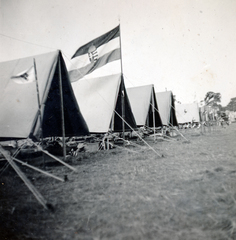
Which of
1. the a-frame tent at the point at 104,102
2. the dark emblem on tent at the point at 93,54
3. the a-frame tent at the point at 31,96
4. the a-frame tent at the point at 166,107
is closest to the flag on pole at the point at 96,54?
the dark emblem on tent at the point at 93,54

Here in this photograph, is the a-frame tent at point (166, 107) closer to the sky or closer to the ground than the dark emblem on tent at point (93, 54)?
closer to the ground

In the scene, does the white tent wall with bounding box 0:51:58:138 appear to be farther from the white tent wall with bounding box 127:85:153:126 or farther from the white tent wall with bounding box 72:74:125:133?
the white tent wall with bounding box 127:85:153:126

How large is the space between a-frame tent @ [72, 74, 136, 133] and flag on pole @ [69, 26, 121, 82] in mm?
1159

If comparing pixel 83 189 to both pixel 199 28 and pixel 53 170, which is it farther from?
pixel 199 28

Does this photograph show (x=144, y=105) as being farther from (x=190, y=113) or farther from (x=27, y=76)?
(x=190, y=113)

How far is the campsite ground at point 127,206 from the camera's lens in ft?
5.74

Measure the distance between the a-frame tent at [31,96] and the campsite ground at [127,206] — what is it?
108 cm

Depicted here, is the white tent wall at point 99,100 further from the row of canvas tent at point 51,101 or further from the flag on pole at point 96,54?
the flag on pole at point 96,54

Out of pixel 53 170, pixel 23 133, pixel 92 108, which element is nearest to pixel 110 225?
pixel 53 170

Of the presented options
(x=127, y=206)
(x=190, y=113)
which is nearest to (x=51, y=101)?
(x=127, y=206)

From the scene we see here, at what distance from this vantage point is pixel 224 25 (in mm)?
3127

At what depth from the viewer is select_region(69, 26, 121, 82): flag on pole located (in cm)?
631

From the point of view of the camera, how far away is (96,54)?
654cm

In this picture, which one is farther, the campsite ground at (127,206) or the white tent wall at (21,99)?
the white tent wall at (21,99)
